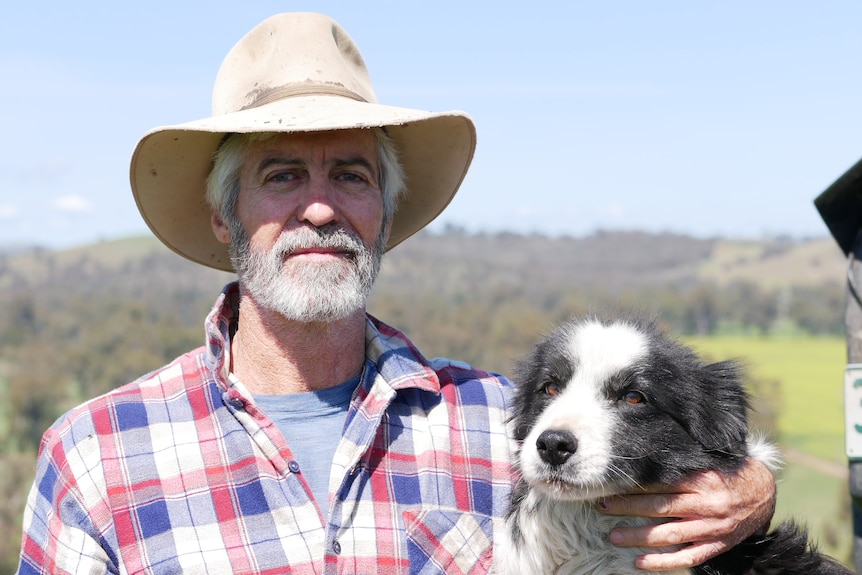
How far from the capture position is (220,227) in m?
3.72

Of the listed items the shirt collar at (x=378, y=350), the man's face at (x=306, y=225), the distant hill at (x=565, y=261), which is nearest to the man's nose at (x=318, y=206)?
the man's face at (x=306, y=225)

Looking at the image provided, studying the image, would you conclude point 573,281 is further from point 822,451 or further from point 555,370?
point 555,370

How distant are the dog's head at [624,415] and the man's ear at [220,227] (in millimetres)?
1424

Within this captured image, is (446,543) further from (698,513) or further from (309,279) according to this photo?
(309,279)

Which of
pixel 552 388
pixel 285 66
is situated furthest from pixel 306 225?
pixel 552 388

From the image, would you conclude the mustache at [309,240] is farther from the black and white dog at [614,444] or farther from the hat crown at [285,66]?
the black and white dog at [614,444]

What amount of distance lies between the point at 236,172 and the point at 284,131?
37 cm

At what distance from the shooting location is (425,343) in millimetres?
66812

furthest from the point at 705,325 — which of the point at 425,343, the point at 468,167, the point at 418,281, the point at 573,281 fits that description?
the point at 468,167

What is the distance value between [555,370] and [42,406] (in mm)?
64225

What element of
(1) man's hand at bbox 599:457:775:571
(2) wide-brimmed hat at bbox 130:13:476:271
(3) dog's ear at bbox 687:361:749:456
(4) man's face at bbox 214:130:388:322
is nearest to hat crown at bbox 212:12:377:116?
(2) wide-brimmed hat at bbox 130:13:476:271

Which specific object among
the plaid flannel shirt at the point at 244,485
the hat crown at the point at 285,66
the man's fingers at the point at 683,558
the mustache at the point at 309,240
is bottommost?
the man's fingers at the point at 683,558

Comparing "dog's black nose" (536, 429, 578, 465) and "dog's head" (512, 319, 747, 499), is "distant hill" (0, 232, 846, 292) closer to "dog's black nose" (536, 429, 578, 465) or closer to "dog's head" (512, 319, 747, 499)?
"dog's head" (512, 319, 747, 499)

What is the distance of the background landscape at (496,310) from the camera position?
178ft
